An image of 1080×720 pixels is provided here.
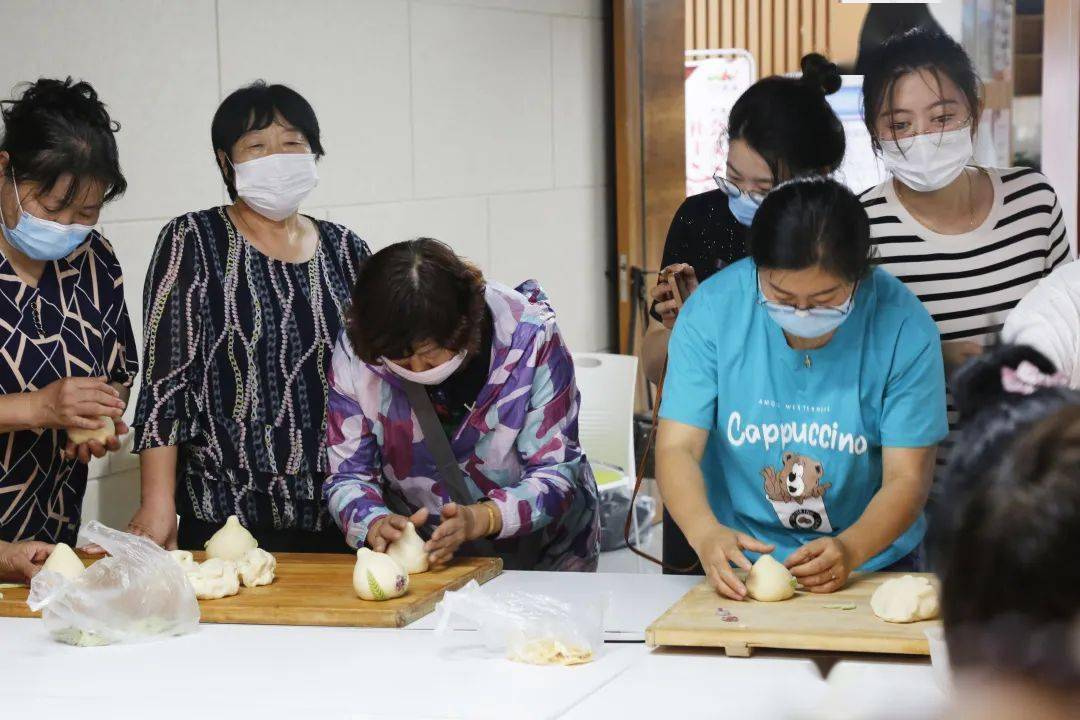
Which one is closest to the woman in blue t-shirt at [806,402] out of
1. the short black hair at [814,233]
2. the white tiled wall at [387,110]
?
the short black hair at [814,233]

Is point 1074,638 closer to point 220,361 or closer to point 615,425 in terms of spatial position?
point 220,361

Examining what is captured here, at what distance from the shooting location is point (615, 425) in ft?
12.9

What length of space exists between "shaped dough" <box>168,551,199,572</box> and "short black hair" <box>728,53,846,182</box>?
4.06 ft

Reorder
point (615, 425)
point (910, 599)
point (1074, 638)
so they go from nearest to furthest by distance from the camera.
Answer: point (1074, 638) → point (910, 599) → point (615, 425)

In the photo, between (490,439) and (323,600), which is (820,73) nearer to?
(490,439)

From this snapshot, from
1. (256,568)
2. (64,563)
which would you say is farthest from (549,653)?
(64,563)

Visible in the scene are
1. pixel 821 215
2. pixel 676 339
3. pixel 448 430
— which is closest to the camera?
pixel 821 215

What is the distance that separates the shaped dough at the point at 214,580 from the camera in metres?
2.13

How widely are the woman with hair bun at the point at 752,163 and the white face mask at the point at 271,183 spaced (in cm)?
74

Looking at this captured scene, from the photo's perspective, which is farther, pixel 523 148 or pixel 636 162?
pixel 636 162

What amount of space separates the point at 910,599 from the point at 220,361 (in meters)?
1.31

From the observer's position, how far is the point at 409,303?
2141 mm

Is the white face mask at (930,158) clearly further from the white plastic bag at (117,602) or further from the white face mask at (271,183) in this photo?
the white plastic bag at (117,602)

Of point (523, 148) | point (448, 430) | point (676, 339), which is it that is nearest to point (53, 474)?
point (448, 430)
